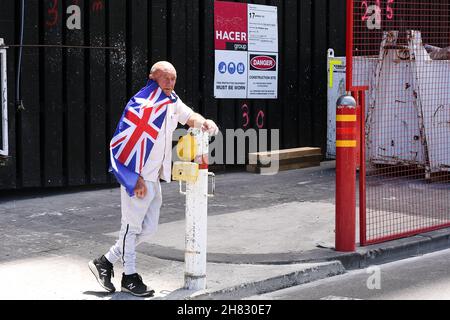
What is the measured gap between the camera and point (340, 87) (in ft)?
46.0

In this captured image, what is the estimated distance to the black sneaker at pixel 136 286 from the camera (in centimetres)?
605

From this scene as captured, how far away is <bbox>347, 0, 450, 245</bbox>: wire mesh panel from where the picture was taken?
37.4 feet

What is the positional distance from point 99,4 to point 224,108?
290cm

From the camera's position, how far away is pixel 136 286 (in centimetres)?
607

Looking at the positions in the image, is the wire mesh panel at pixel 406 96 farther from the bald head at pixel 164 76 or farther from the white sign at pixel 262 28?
the bald head at pixel 164 76

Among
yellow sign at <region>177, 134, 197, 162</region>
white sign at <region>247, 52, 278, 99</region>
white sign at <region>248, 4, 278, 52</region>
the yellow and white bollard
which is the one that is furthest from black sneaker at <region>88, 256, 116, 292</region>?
white sign at <region>248, 4, 278, 52</region>

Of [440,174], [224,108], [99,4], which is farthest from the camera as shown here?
[224,108]

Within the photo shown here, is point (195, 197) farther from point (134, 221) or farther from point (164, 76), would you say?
point (164, 76)

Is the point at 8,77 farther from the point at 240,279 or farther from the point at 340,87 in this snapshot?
the point at 340,87

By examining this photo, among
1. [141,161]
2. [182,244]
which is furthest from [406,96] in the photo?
[141,161]

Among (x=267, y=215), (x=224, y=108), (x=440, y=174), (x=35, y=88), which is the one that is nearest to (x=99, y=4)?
(x=35, y=88)

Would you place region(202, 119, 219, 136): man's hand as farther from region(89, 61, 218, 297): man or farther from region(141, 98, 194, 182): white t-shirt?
region(141, 98, 194, 182): white t-shirt

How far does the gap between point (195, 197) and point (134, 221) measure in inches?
20.7

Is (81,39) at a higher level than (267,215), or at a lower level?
higher
